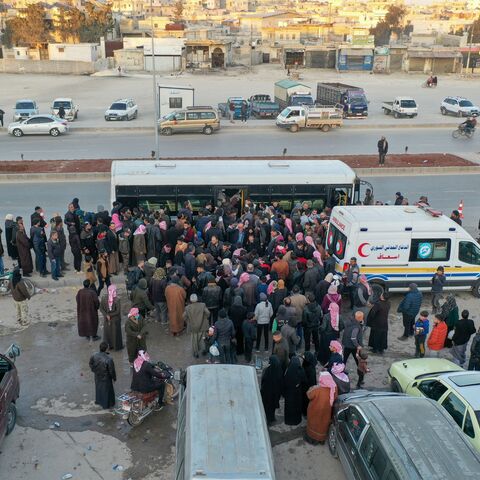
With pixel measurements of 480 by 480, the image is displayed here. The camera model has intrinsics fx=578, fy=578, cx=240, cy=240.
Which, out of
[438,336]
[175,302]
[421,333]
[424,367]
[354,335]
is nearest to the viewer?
[424,367]

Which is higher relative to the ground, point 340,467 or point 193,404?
point 193,404

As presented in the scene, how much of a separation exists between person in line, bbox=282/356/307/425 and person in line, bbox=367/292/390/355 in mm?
2664

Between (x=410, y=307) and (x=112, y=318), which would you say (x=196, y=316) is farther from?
(x=410, y=307)

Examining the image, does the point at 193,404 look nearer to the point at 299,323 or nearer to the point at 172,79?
the point at 299,323

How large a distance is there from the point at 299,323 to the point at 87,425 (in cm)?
416

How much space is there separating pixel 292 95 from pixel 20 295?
3102 cm

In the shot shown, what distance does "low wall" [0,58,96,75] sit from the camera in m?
63.2

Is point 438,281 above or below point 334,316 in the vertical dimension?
below

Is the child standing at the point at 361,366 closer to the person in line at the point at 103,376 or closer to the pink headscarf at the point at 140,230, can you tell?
the person in line at the point at 103,376

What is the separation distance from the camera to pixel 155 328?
39.1 feet

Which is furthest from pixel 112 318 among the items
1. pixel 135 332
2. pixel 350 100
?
pixel 350 100

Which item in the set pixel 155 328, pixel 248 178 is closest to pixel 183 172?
pixel 248 178

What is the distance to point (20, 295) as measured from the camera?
449 inches

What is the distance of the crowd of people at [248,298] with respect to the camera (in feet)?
29.7
